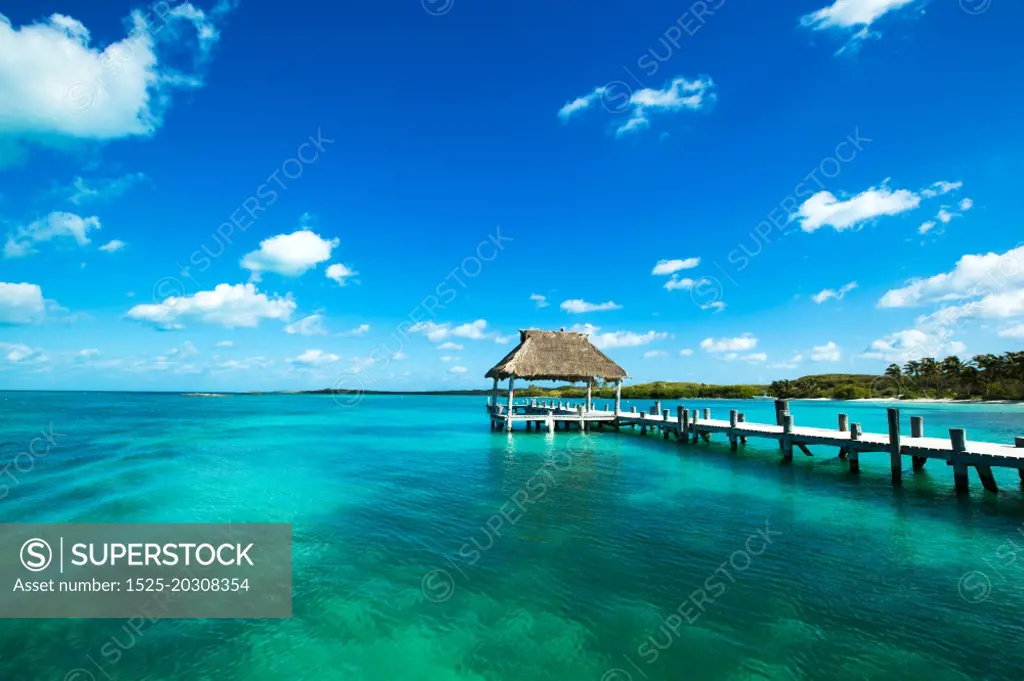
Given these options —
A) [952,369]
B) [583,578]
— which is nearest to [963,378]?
[952,369]

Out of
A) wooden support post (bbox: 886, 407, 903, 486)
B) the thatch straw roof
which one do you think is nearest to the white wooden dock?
wooden support post (bbox: 886, 407, 903, 486)

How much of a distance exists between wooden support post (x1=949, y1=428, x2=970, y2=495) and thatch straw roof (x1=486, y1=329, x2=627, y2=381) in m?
17.4

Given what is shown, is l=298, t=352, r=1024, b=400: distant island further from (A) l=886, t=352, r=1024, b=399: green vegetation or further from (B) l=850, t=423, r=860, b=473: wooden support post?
(B) l=850, t=423, r=860, b=473: wooden support post

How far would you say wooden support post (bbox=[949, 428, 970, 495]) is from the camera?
41.2 ft

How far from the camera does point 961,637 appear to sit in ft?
18.9

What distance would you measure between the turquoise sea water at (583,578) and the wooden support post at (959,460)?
1.78 ft

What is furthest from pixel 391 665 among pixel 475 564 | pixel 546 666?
pixel 475 564

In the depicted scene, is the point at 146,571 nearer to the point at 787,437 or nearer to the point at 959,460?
the point at 959,460

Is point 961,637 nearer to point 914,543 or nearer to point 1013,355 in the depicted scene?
point 914,543

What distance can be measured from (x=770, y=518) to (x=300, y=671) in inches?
386

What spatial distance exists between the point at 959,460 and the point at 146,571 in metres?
18.4

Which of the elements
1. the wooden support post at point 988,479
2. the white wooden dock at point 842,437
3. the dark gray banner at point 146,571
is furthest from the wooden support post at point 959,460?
the dark gray banner at point 146,571

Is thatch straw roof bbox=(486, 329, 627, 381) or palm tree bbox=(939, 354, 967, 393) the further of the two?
palm tree bbox=(939, 354, 967, 393)

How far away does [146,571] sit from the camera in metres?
8.12
